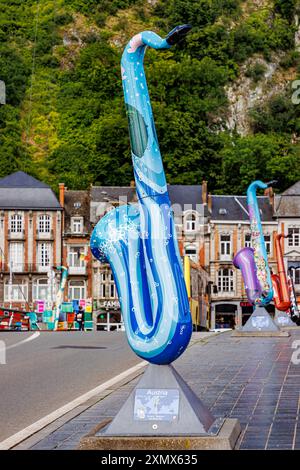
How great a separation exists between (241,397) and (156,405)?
433 cm

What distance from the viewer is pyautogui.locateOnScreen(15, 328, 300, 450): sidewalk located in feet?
33.2

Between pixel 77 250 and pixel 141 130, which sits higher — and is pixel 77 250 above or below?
above

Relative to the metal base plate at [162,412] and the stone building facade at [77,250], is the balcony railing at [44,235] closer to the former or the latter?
the stone building facade at [77,250]

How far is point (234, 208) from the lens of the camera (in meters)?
84.7

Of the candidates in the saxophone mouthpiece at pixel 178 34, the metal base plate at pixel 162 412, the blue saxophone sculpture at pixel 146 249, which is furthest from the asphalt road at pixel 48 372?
the saxophone mouthpiece at pixel 178 34

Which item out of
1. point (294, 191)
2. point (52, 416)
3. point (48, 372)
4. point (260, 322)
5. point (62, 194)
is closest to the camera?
point (52, 416)

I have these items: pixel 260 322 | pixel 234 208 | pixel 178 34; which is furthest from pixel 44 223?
pixel 178 34

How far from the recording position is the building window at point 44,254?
82500 mm

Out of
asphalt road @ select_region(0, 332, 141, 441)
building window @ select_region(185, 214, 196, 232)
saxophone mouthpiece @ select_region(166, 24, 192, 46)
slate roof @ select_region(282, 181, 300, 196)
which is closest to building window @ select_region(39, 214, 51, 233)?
building window @ select_region(185, 214, 196, 232)

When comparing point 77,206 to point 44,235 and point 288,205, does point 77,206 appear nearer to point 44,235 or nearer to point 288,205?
point 44,235

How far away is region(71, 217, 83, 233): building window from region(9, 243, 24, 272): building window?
4.08 metres

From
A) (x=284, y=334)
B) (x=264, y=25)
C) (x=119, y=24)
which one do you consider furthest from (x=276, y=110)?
(x=284, y=334)

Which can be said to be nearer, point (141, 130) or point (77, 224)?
point (141, 130)
